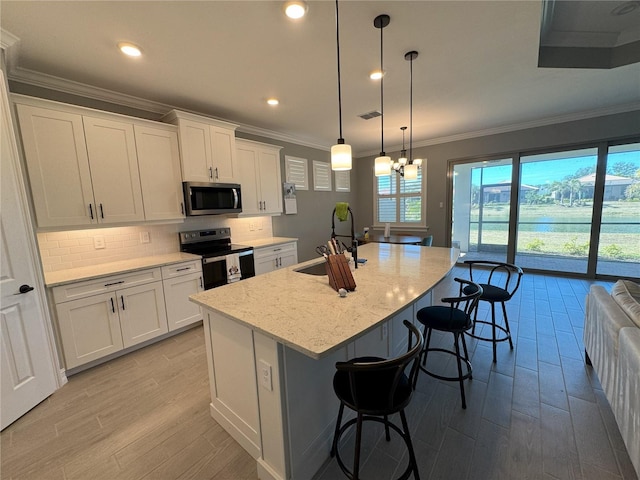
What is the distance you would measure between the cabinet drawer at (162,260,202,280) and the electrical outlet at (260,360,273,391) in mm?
2036

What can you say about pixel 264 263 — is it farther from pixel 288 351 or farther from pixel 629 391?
pixel 629 391

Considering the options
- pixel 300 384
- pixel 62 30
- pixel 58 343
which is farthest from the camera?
pixel 58 343

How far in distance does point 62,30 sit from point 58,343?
2417 millimetres

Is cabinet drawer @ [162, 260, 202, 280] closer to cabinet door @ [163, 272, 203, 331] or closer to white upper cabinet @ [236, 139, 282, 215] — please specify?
cabinet door @ [163, 272, 203, 331]

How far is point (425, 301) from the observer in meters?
2.95

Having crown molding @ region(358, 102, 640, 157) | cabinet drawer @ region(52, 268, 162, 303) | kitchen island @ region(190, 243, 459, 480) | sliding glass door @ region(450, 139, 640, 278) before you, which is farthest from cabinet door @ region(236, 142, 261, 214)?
crown molding @ region(358, 102, 640, 157)

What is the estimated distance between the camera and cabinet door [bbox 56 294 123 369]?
2.23m

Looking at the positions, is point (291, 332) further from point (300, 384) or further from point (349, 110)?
point (349, 110)

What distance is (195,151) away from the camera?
3082 millimetres

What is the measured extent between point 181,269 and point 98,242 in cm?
87

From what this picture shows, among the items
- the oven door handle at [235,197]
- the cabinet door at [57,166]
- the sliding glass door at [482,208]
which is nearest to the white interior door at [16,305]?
the cabinet door at [57,166]

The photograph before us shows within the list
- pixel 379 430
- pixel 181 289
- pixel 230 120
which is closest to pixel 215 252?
pixel 181 289

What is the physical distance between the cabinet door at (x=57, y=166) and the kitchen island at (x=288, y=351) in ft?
5.76

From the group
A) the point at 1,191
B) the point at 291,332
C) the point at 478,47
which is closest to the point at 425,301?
the point at 291,332
